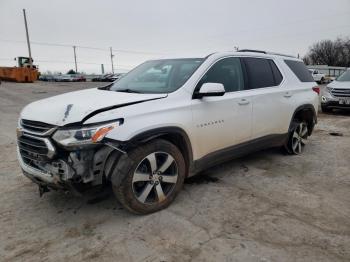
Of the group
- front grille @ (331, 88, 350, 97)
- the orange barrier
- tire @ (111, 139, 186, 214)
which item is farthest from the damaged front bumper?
the orange barrier

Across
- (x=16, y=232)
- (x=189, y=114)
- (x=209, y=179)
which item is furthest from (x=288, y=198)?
(x=16, y=232)

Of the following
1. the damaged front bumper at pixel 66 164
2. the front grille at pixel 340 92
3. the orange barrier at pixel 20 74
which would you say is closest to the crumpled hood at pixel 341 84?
→ the front grille at pixel 340 92

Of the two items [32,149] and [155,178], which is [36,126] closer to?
[32,149]

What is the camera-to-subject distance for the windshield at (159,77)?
12.9 feet

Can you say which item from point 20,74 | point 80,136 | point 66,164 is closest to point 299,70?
point 80,136

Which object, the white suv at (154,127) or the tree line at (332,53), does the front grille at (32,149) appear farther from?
the tree line at (332,53)

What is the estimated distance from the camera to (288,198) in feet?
13.0

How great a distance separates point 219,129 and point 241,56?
4.13ft

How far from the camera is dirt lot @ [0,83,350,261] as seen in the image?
285cm

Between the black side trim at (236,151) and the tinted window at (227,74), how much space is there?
81 cm

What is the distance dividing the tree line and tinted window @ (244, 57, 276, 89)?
84.2 m

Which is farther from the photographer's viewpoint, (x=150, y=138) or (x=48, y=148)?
(x=150, y=138)

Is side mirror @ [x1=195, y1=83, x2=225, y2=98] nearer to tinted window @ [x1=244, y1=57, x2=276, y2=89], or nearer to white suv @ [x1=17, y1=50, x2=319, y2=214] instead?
white suv @ [x1=17, y1=50, x2=319, y2=214]

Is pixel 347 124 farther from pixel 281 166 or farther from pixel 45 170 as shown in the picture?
pixel 45 170
